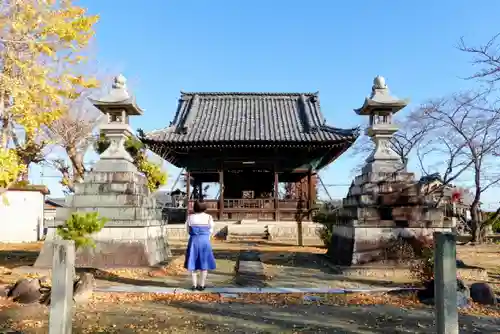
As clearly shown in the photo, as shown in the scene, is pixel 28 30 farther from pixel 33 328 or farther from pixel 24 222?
pixel 24 222

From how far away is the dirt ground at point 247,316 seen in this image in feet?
16.3

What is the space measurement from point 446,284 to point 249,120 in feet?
67.8

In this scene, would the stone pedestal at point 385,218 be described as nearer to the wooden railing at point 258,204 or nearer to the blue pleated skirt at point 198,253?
the blue pleated skirt at point 198,253

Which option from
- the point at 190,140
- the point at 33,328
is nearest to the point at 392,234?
the point at 33,328

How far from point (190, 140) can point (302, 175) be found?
7889 mm

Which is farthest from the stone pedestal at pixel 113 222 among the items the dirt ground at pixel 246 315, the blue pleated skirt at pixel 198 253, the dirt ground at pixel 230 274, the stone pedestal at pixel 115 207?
the blue pleated skirt at pixel 198 253

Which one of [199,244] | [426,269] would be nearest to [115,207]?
[199,244]

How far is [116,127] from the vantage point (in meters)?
10.4

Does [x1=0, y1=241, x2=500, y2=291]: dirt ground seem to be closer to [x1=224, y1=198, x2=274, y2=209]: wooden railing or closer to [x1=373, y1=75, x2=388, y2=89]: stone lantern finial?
[x1=373, y1=75, x2=388, y2=89]: stone lantern finial

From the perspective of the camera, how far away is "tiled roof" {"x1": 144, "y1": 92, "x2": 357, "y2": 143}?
21.6 m

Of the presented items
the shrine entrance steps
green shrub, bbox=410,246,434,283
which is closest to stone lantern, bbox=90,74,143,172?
green shrub, bbox=410,246,434,283

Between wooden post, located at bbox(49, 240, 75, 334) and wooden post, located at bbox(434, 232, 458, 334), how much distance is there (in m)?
3.84

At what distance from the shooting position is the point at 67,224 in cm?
843

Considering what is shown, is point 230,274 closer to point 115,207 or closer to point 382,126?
point 115,207
